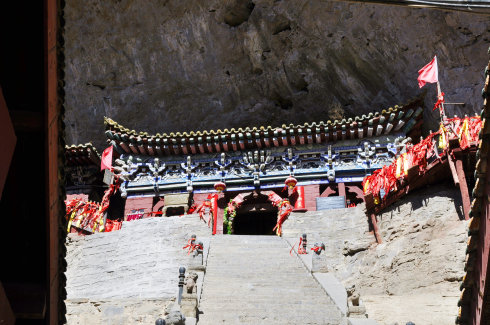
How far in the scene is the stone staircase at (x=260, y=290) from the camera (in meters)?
9.06

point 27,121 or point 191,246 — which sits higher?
point 27,121

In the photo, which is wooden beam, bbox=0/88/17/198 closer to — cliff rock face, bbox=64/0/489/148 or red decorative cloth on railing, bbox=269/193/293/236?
red decorative cloth on railing, bbox=269/193/293/236

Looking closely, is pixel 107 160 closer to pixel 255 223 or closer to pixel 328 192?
pixel 255 223

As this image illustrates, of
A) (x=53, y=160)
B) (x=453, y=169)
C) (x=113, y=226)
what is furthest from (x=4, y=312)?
(x=113, y=226)

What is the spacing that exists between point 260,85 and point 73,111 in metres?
A: 9.04

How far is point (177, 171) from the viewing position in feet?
70.5

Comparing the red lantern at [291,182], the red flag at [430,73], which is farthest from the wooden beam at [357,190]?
the red flag at [430,73]

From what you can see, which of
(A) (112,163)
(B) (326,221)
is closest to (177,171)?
(A) (112,163)

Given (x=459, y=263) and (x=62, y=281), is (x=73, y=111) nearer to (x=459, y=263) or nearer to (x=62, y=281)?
(x=459, y=263)

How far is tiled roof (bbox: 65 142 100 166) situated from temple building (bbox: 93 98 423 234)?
1.08 m

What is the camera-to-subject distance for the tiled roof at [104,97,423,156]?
19.6 m

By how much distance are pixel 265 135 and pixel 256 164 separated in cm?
127

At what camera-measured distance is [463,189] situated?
11828mm

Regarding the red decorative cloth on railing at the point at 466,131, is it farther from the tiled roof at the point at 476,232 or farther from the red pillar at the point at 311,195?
the tiled roof at the point at 476,232
